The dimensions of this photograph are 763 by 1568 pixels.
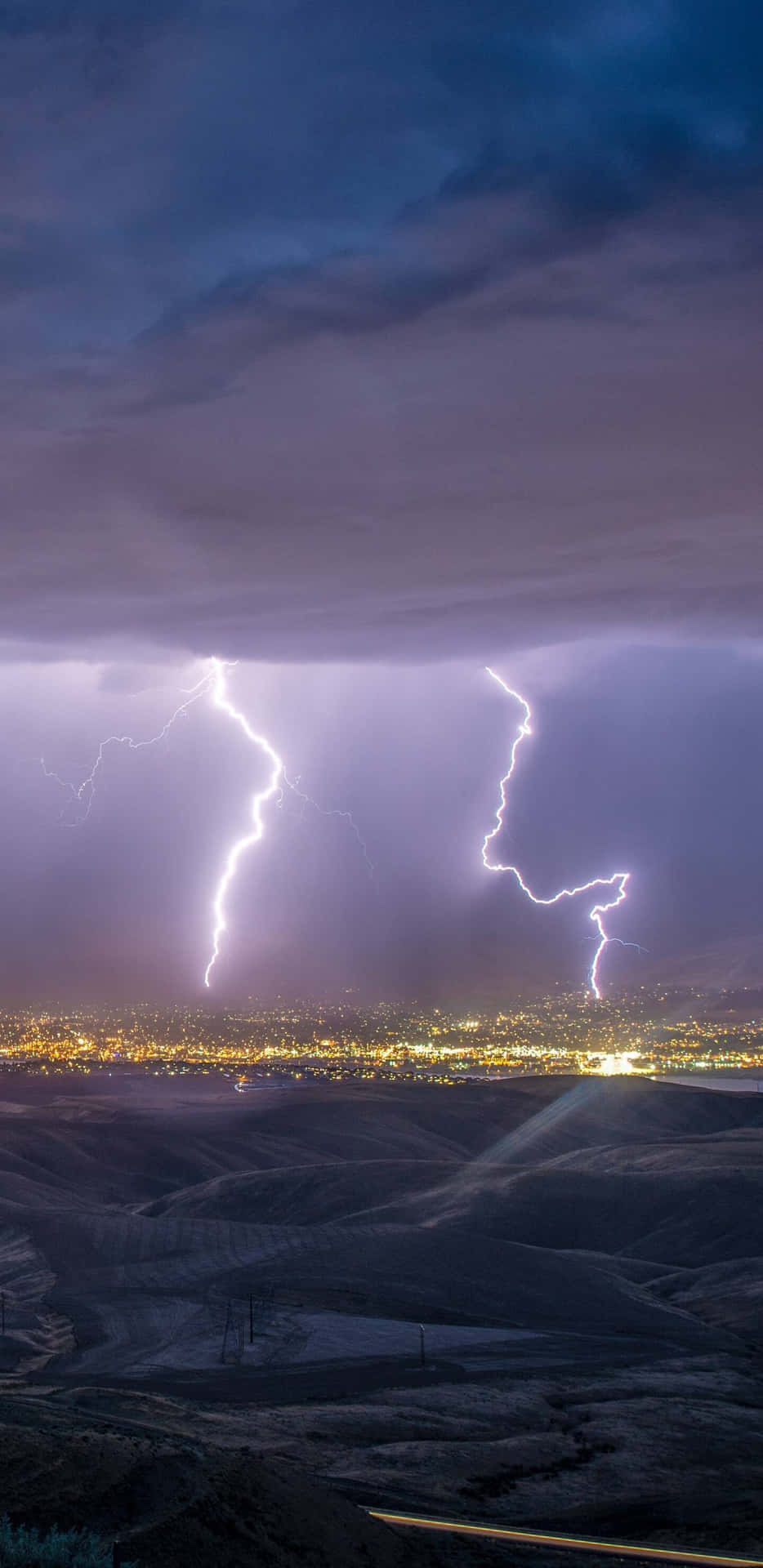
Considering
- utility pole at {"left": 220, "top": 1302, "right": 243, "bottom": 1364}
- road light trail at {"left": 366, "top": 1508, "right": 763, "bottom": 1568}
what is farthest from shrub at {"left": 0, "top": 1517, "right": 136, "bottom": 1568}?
utility pole at {"left": 220, "top": 1302, "right": 243, "bottom": 1364}

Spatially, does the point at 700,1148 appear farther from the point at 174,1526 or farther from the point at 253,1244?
the point at 174,1526

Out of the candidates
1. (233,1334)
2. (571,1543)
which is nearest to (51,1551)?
(571,1543)

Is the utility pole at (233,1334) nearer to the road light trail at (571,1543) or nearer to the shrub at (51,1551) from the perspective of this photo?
the road light trail at (571,1543)

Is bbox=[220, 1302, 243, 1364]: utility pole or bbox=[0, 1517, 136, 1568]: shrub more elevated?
bbox=[0, 1517, 136, 1568]: shrub

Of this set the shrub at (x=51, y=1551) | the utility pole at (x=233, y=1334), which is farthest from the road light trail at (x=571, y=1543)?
the utility pole at (x=233, y=1334)

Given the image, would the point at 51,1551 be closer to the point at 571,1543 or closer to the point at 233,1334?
the point at 571,1543

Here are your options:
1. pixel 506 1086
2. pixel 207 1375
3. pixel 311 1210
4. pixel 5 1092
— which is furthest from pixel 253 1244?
pixel 5 1092

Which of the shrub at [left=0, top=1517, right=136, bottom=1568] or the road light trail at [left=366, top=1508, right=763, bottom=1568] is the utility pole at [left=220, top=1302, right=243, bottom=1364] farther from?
the shrub at [left=0, top=1517, right=136, bottom=1568]
